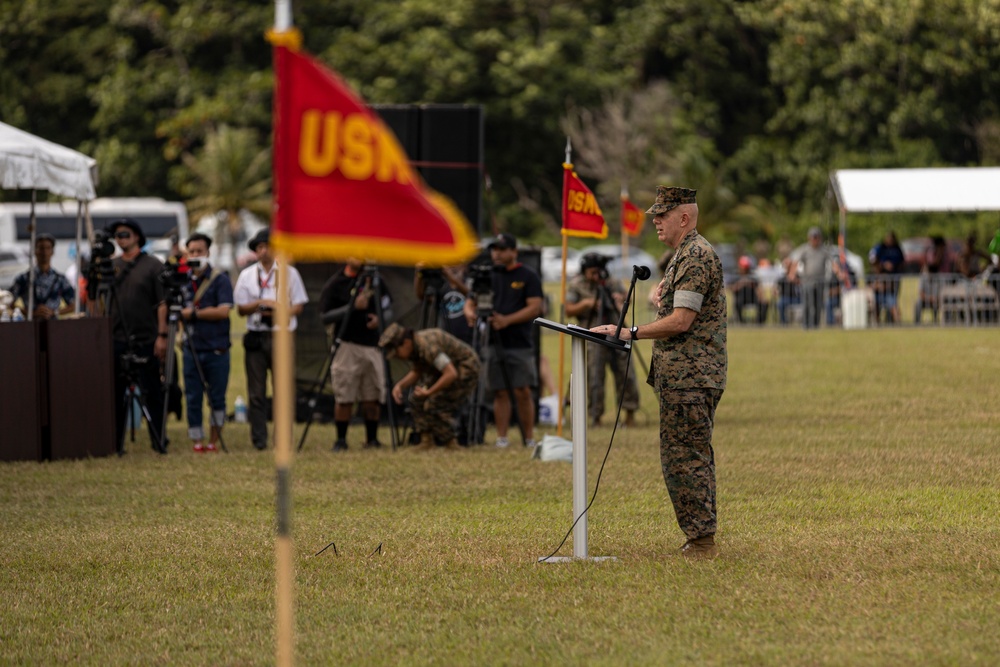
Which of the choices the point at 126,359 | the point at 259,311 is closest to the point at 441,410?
the point at 259,311

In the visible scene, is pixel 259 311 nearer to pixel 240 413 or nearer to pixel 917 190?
pixel 240 413

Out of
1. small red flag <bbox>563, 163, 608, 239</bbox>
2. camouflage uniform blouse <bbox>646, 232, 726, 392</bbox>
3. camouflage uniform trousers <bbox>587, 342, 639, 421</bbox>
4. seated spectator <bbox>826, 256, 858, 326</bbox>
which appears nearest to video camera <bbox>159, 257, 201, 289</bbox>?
small red flag <bbox>563, 163, 608, 239</bbox>

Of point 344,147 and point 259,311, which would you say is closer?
point 344,147

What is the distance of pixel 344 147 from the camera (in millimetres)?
4852

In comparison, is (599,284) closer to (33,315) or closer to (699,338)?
(33,315)

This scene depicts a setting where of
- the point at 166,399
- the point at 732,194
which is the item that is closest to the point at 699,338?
the point at 166,399

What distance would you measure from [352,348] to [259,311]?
902 millimetres

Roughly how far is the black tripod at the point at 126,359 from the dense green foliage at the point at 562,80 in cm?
3947

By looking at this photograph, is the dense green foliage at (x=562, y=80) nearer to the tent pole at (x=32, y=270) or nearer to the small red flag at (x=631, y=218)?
the small red flag at (x=631, y=218)

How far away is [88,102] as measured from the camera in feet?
197

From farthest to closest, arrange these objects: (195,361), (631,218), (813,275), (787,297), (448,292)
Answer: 1. (787,297)
2. (813,275)
3. (631,218)
4. (448,292)
5. (195,361)

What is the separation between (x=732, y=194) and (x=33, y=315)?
4336 centimetres

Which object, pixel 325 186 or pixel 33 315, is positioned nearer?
pixel 325 186

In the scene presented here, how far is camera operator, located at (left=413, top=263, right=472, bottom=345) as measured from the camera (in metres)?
14.6
